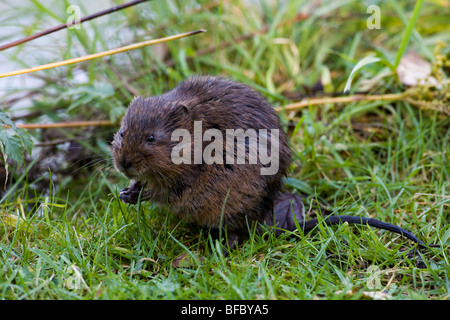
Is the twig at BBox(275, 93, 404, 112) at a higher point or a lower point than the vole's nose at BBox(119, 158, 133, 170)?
higher

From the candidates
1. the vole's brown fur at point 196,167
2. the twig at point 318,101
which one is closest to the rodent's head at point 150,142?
the vole's brown fur at point 196,167

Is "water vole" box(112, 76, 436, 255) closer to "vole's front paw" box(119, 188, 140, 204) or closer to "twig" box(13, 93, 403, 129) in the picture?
"vole's front paw" box(119, 188, 140, 204)

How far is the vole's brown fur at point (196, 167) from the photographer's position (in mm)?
3439

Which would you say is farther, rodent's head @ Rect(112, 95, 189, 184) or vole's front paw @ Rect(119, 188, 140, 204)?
vole's front paw @ Rect(119, 188, 140, 204)

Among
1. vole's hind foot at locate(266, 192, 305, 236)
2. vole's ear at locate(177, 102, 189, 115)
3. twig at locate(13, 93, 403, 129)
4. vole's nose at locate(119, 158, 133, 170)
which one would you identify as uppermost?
vole's ear at locate(177, 102, 189, 115)

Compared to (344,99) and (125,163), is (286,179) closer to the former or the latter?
(344,99)

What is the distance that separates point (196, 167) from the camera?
3531mm

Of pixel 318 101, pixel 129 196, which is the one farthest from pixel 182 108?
pixel 318 101

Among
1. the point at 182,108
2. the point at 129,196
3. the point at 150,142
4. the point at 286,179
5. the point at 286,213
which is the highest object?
the point at 182,108

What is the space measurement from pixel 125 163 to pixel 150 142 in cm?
22

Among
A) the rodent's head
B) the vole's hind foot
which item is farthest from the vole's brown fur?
the vole's hind foot

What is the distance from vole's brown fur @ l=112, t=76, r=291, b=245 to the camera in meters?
3.44

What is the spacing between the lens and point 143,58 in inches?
224

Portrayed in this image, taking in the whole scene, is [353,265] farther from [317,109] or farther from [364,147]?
[317,109]
